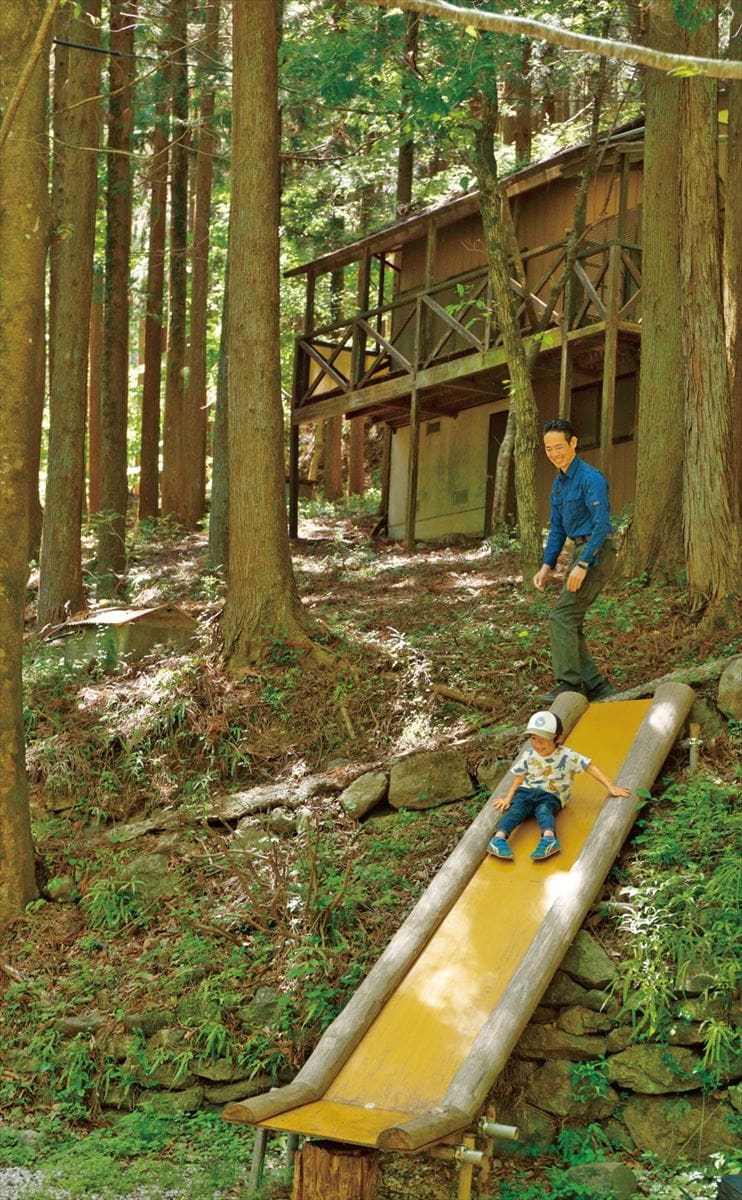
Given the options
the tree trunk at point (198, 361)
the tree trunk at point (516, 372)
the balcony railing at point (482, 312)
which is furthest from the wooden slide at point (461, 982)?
the tree trunk at point (198, 361)

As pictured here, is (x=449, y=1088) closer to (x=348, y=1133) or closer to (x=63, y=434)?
(x=348, y=1133)

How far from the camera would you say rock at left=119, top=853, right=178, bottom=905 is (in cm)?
890

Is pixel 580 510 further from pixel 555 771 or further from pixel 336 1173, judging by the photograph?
pixel 336 1173

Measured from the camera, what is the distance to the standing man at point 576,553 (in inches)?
342

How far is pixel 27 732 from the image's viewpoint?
37.0ft

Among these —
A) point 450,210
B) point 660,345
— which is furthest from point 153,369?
point 660,345

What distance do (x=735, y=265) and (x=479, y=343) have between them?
6.34 m

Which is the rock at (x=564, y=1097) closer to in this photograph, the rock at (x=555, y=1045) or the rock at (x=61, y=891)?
the rock at (x=555, y=1045)

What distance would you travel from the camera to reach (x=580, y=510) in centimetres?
899

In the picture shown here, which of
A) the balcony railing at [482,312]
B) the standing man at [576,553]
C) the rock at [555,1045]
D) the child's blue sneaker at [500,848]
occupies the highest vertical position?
the balcony railing at [482,312]

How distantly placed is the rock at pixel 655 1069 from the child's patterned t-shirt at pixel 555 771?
1.71 meters

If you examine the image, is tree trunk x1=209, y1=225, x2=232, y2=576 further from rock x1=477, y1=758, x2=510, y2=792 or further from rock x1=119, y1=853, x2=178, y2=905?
rock x1=477, y1=758, x2=510, y2=792

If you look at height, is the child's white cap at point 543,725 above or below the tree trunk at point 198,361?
below

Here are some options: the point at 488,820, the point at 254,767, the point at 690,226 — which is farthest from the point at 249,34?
the point at 488,820
